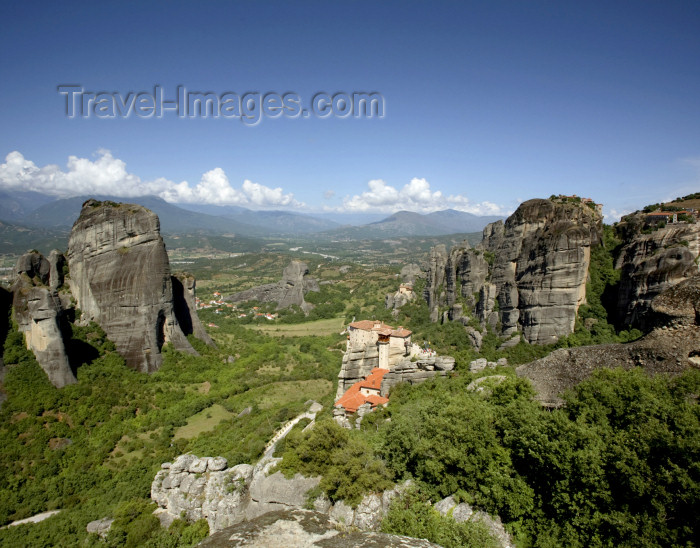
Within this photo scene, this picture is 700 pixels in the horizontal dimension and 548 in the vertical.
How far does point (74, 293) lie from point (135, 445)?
16995 millimetres

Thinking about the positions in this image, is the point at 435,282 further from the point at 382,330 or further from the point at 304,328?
the point at 382,330

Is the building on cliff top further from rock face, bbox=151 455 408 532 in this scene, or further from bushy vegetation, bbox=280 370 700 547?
rock face, bbox=151 455 408 532

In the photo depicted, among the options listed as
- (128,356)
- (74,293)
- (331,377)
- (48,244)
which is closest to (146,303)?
(128,356)

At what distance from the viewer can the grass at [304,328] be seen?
194 ft

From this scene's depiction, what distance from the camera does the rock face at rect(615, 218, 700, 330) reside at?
25438 mm

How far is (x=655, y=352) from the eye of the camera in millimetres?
13281

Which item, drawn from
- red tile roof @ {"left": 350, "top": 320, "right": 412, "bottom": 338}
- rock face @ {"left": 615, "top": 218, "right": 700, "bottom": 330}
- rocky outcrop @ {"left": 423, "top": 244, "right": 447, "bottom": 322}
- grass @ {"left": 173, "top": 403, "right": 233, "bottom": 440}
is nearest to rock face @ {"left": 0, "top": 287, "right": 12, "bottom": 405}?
grass @ {"left": 173, "top": 403, "right": 233, "bottom": 440}

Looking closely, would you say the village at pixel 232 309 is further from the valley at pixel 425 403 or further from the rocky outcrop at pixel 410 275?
the rocky outcrop at pixel 410 275

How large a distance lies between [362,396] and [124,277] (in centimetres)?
2388

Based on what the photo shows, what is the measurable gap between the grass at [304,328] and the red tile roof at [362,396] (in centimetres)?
3584

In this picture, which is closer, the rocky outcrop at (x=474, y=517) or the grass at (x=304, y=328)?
the rocky outcrop at (x=474, y=517)

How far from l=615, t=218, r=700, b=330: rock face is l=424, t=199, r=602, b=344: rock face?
131 inches

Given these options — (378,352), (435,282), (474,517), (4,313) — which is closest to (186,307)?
(4,313)

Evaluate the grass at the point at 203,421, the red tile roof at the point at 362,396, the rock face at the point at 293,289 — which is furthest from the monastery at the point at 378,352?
the rock face at the point at 293,289
